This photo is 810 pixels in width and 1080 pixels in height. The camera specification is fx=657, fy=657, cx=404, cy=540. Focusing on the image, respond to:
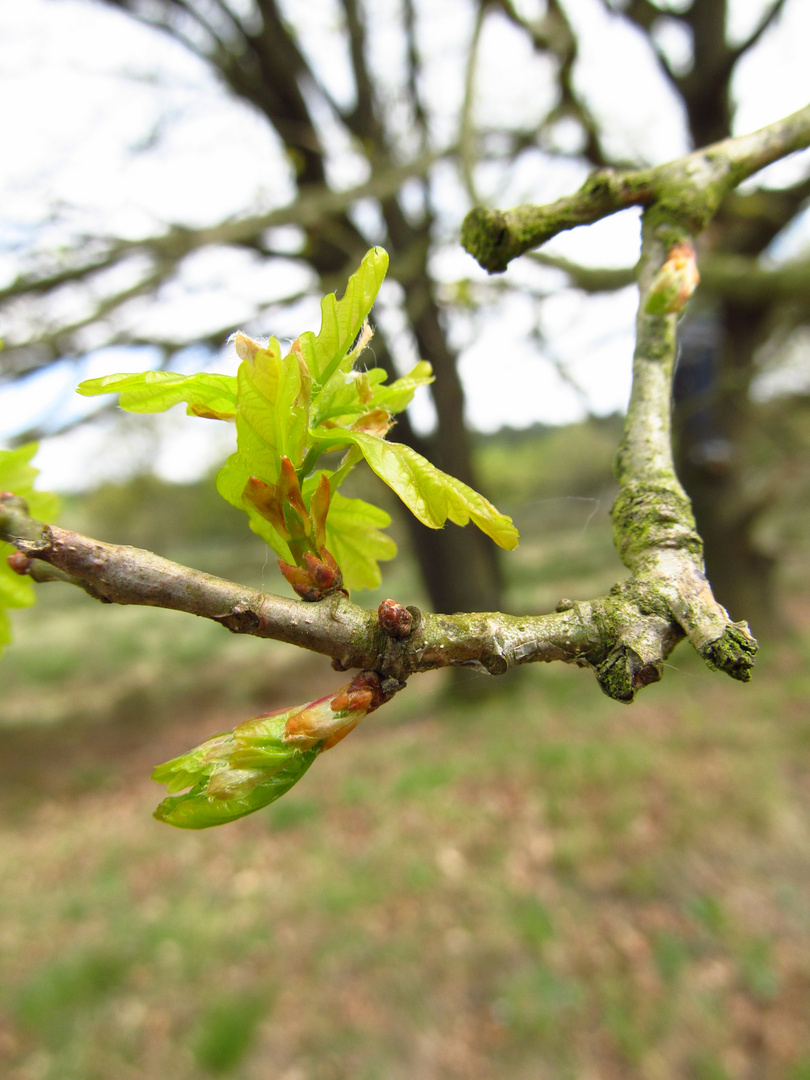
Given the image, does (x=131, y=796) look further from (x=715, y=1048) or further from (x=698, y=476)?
(x=698, y=476)

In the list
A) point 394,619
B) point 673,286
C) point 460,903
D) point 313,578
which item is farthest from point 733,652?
point 460,903

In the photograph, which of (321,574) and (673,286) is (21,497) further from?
(673,286)

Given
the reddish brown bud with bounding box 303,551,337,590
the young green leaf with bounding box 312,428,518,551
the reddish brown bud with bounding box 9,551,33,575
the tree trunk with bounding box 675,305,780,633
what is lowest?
the tree trunk with bounding box 675,305,780,633

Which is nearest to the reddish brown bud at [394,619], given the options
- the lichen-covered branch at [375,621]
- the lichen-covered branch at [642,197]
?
the lichen-covered branch at [375,621]

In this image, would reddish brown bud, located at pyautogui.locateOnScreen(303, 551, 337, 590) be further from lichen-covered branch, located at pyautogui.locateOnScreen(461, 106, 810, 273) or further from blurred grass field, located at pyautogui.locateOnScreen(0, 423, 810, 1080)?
blurred grass field, located at pyautogui.locateOnScreen(0, 423, 810, 1080)

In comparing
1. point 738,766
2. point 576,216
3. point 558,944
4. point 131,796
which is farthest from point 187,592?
point 131,796

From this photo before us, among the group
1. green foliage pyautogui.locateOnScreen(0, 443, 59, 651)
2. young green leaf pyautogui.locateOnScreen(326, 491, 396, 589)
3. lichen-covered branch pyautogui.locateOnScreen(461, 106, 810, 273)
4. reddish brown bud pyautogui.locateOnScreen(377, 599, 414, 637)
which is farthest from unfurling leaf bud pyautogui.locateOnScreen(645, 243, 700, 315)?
green foliage pyautogui.locateOnScreen(0, 443, 59, 651)

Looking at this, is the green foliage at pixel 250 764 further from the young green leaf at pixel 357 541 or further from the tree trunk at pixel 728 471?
the tree trunk at pixel 728 471
